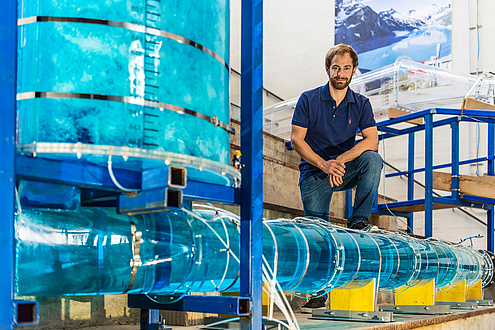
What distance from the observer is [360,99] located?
298cm

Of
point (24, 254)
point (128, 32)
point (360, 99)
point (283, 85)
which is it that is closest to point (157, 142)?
point (128, 32)

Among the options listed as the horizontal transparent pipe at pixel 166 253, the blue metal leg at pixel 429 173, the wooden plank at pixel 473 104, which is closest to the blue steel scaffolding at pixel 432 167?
the blue metal leg at pixel 429 173

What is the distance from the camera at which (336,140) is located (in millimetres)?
2879

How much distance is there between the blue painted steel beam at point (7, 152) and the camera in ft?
3.05

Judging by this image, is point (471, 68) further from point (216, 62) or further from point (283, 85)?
point (216, 62)

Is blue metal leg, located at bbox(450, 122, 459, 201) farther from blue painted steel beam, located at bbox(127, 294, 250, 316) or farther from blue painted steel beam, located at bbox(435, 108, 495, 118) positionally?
blue painted steel beam, located at bbox(127, 294, 250, 316)

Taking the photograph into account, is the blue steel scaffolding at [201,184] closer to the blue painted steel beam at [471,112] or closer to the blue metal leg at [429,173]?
the blue metal leg at [429,173]

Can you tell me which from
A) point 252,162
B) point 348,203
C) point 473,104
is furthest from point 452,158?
point 252,162

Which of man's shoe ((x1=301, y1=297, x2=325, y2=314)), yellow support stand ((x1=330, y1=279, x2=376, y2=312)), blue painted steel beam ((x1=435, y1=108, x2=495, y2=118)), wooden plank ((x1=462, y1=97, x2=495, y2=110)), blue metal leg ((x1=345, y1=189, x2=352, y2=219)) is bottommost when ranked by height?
man's shoe ((x1=301, y1=297, x2=325, y2=314))

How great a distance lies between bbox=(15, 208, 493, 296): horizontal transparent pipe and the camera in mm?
1126

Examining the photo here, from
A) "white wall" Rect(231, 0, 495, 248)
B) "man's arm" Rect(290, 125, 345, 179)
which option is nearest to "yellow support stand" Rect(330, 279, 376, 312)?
"man's arm" Rect(290, 125, 345, 179)

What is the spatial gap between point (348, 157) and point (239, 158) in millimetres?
1309

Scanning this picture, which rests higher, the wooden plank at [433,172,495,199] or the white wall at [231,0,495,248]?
the white wall at [231,0,495,248]

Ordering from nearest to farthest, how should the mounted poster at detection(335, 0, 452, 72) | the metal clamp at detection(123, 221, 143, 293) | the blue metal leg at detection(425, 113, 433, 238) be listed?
the metal clamp at detection(123, 221, 143, 293)
the blue metal leg at detection(425, 113, 433, 238)
the mounted poster at detection(335, 0, 452, 72)
